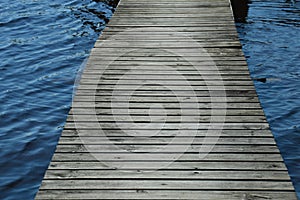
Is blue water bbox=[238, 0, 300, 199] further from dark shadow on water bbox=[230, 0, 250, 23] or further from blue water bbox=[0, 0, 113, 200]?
blue water bbox=[0, 0, 113, 200]

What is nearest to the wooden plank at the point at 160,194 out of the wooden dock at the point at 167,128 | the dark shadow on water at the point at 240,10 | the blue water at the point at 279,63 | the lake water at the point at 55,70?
the wooden dock at the point at 167,128

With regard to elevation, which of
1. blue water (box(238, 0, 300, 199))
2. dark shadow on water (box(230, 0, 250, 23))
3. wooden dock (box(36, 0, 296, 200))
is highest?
wooden dock (box(36, 0, 296, 200))

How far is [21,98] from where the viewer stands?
27.8 feet

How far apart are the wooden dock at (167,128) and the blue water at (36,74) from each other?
1.19 metres

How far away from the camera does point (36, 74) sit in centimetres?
931

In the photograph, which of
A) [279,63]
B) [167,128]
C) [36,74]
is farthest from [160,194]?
[279,63]

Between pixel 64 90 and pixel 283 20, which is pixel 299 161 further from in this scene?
pixel 283 20

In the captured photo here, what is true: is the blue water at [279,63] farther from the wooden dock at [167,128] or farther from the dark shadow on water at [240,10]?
the wooden dock at [167,128]

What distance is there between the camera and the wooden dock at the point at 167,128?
4438 mm

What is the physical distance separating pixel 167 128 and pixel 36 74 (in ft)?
14.8

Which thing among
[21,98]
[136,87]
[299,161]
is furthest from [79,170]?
[21,98]

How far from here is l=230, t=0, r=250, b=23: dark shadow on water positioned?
11969 mm

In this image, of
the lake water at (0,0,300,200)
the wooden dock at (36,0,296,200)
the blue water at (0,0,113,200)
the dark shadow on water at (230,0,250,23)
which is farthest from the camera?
the dark shadow on water at (230,0,250,23)

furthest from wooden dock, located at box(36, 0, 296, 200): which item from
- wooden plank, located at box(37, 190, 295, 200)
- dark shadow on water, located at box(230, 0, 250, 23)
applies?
dark shadow on water, located at box(230, 0, 250, 23)
